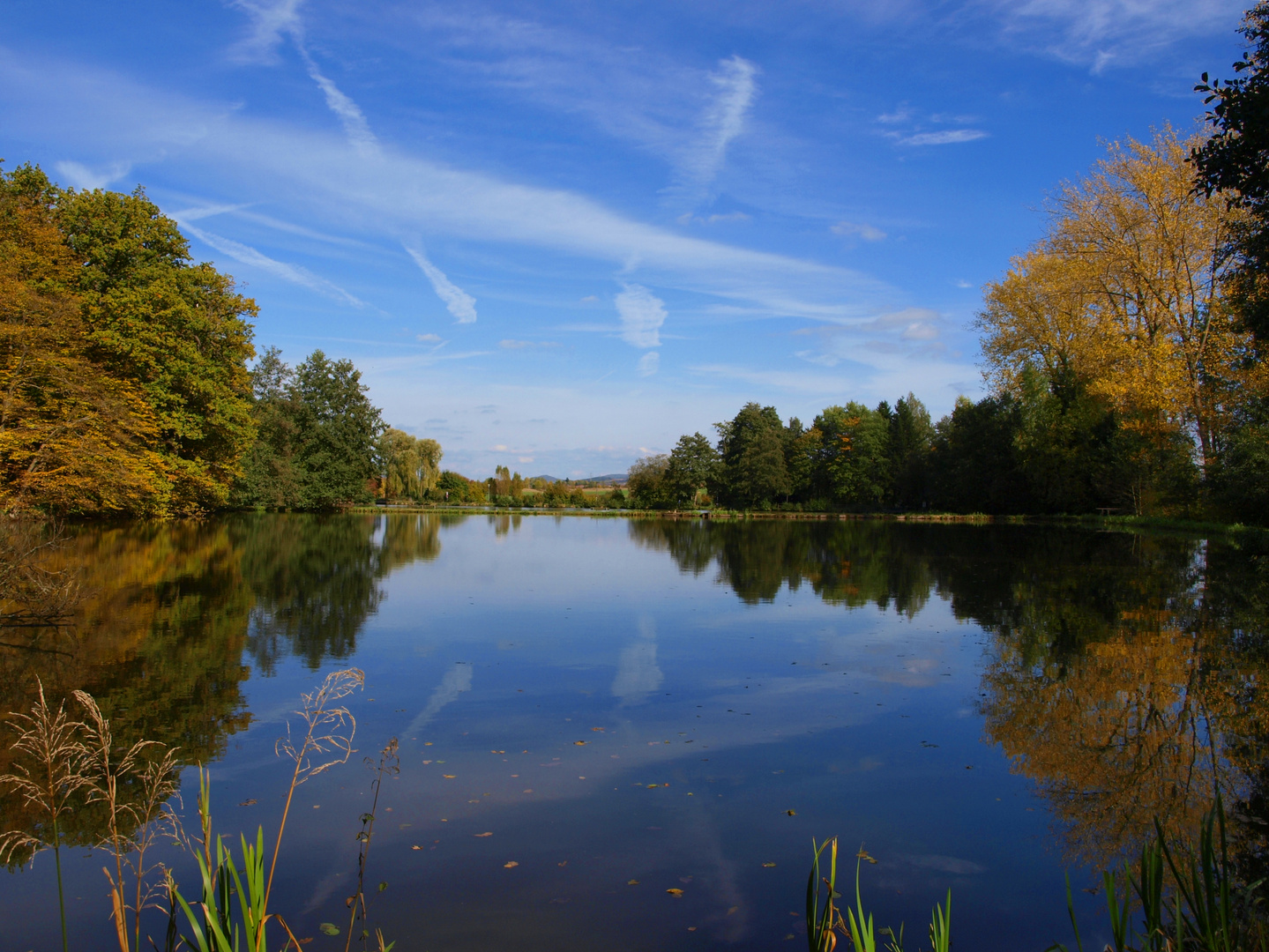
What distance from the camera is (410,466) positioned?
68812mm

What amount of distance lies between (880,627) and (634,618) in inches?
155

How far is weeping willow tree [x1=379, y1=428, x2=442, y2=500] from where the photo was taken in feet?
225

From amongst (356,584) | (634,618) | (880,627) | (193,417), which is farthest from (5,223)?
(880,627)

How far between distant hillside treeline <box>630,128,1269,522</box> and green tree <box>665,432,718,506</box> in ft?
61.7

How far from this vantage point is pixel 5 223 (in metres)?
23.4

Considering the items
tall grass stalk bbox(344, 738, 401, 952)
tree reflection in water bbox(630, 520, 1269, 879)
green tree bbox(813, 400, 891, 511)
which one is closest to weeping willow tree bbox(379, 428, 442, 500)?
green tree bbox(813, 400, 891, 511)

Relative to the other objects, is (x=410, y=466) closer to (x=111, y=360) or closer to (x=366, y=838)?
(x=111, y=360)

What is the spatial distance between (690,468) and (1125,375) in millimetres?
43609

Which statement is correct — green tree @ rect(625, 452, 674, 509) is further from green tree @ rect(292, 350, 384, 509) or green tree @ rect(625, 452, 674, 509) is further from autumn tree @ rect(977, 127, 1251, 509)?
autumn tree @ rect(977, 127, 1251, 509)

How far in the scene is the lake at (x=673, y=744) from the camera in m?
4.22

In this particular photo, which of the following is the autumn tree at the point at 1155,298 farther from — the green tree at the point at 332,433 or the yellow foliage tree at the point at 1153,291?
the green tree at the point at 332,433

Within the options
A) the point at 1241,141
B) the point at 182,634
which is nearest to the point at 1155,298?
the point at 1241,141

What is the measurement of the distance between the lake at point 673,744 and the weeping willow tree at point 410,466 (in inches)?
2118

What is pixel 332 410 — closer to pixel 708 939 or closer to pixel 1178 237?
pixel 1178 237
